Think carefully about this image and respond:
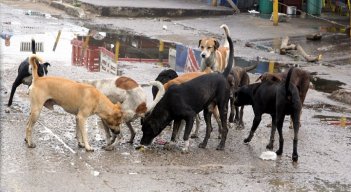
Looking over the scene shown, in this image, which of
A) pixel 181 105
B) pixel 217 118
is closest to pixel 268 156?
pixel 217 118

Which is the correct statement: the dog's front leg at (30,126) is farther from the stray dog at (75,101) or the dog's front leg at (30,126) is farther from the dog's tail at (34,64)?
the dog's tail at (34,64)

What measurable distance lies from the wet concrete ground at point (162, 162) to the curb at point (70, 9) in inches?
546

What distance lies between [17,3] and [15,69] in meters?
15.1

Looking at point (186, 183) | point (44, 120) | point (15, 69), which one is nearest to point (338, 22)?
point (15, 69)

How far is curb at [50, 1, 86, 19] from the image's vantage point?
27594mm

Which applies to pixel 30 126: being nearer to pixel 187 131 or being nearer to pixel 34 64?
pixel 34 64

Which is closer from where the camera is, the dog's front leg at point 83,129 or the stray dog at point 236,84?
the dog's front leg at point 83,129

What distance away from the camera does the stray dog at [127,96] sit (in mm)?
11141

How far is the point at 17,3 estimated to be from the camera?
30.7 meters

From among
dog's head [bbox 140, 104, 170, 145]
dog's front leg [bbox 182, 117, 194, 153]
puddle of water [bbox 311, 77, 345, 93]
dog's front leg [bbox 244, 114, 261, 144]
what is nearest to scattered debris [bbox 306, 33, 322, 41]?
puddle of water [bbox 311, 77, 345, 93]

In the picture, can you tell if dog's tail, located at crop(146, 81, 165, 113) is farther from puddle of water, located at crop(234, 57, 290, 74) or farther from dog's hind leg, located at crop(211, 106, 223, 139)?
puddle of water, located at crop(234, 57, 290, 74)

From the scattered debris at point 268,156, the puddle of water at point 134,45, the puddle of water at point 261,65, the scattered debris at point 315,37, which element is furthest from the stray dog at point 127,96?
the scattered debris at point 315,37

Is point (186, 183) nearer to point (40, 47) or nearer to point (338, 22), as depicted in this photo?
point (40, 47)

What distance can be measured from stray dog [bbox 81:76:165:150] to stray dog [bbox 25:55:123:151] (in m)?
0.37
